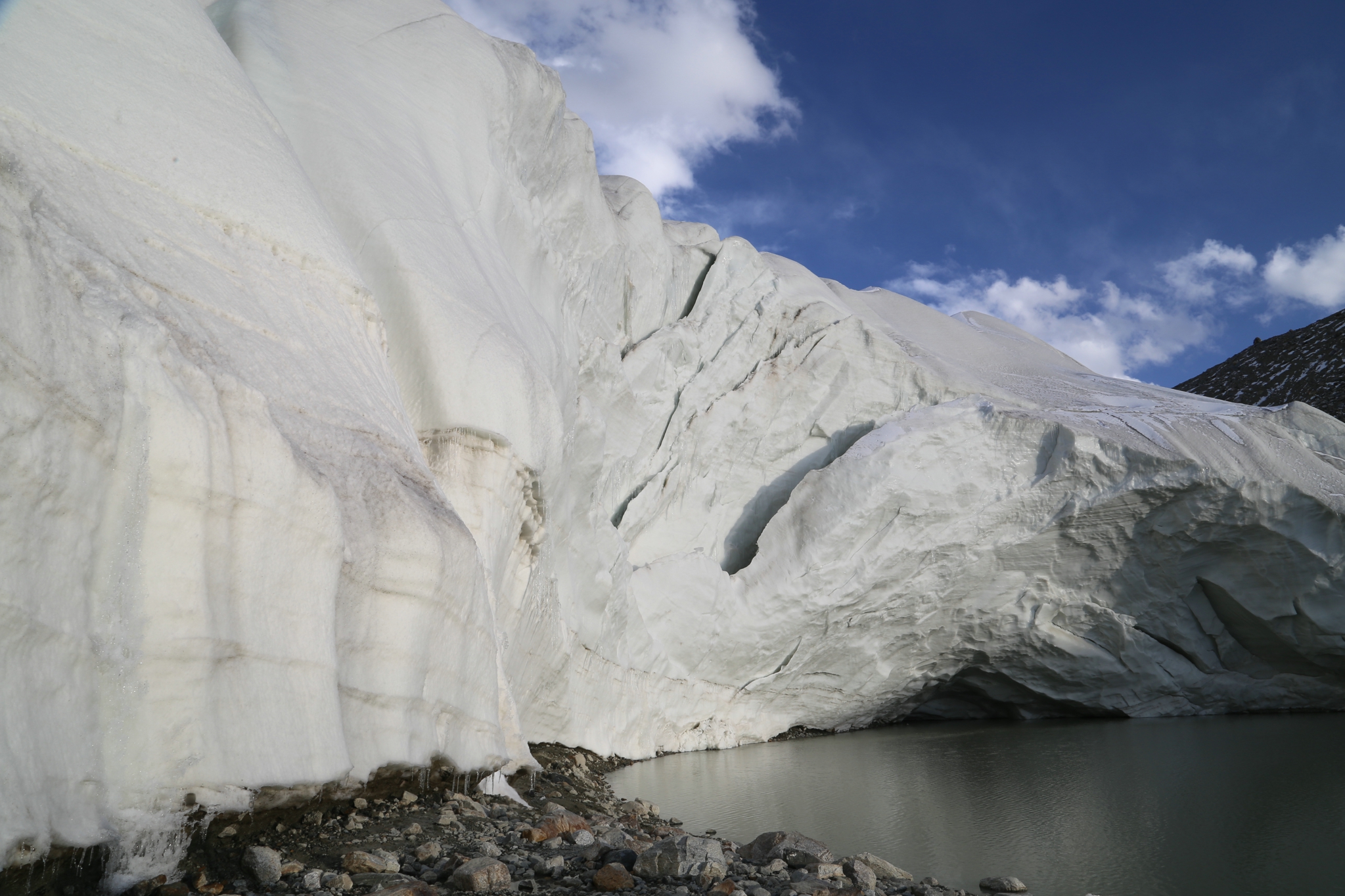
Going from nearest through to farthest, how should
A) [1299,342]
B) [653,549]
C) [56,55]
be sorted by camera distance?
[56,55] < [653,549] < [1299,342]

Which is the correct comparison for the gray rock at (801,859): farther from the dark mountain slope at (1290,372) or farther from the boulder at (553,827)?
the dark mountain slope at (1290,372)

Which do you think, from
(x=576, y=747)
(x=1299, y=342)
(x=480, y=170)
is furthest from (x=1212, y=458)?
(x=1299, y=342)

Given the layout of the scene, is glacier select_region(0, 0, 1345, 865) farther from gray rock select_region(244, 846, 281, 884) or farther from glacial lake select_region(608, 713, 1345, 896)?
glacial lake select_region(608, 713, 1345, 896)

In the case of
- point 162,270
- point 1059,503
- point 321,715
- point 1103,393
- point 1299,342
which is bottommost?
point 321,715

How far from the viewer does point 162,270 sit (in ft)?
10.6

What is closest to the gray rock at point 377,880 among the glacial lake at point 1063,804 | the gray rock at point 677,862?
the gray rock at point 677,862

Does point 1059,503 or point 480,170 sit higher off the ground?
point 480,170

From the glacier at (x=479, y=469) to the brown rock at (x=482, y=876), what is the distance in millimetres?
629

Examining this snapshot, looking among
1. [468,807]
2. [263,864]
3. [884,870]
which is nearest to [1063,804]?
[884,870]

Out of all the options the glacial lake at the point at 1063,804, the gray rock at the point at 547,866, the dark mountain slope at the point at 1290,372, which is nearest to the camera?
the gray rock at the point at 547,866

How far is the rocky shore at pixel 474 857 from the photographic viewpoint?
2496mm

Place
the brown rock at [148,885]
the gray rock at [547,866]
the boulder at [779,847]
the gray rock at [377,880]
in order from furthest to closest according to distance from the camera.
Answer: the boulder at [779,847] → the gray rock at [547,866] → the gray rock at [377,880] → the brown rock at [148,885]

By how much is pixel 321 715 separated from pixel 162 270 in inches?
71.4

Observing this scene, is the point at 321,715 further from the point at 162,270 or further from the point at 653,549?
the point at 653,549
